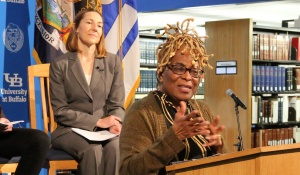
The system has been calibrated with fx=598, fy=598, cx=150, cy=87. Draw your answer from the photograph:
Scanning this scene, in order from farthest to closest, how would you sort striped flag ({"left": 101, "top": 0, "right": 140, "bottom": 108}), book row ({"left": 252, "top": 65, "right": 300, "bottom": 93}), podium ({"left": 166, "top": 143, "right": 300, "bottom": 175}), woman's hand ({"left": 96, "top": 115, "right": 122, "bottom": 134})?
book row ({"left": 252, "top": 65, "right": 300, "bottom": 93}), striped flag ({"left": 101, "top": 0, "right": 140, "bottom": 108}), woman's hand ({"left": 96, "top": 115, "right": 122, "bottom": 134}), podium ({"left": 166, "top": 143, "right": 300, "bottom": 175})

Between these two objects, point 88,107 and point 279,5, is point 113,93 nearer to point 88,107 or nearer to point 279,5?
point 88,107

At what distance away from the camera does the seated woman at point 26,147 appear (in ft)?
12.5

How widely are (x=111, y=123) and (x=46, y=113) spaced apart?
608 millimetres

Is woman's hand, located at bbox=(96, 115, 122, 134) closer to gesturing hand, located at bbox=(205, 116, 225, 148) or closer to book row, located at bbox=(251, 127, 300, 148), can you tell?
gesturing hand, located at bbox=(205, 116, 225, 148)

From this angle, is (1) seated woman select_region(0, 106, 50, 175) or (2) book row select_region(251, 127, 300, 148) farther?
(2) book row select_region(251, 127, 300, 148)

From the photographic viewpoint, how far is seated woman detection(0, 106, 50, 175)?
12.5 ft

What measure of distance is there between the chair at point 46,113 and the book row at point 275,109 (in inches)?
182

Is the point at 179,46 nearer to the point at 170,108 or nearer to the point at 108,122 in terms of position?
the point at 170,108

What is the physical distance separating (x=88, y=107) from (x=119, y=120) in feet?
0.82

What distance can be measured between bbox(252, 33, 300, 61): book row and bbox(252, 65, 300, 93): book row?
0.17 metres

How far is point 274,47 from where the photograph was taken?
919 centimetres

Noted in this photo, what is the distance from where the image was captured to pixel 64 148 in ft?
13.7

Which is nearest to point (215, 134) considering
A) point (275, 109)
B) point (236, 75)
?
point (236, 75)

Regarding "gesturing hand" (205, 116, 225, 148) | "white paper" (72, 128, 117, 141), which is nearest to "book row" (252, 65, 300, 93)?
"white paper" (72, 128, 117, 141)
